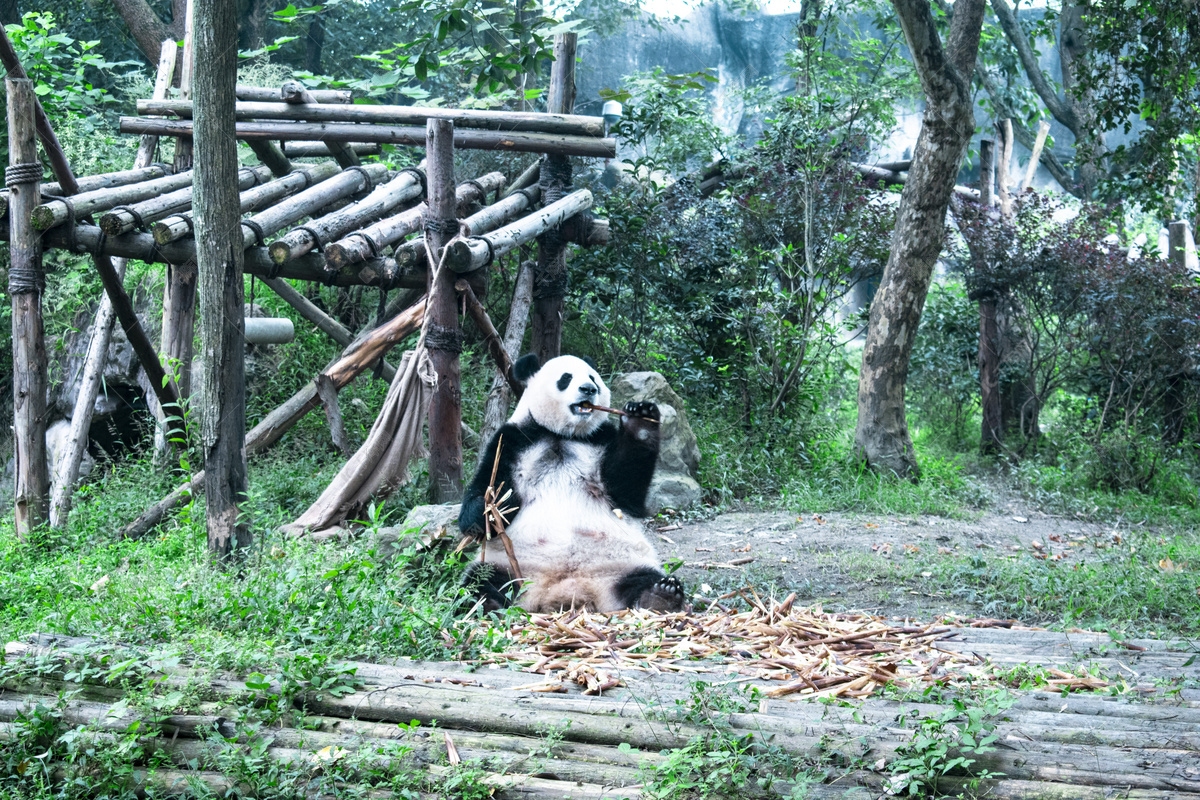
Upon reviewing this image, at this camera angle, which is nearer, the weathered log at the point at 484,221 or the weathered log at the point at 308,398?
the weathered log at the point at 484,221

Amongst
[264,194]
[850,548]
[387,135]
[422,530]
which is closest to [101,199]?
[264,194]

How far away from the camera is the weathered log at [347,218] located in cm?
544

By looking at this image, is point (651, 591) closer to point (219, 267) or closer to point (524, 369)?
point (524, 369)

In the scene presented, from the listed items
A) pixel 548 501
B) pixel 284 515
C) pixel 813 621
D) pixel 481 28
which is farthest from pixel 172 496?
pixel 481 28

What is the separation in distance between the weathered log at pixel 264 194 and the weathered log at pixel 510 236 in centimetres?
137

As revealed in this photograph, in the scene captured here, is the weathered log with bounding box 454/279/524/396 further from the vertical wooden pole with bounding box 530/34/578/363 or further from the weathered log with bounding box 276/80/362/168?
the weathered log with bounding box 276/80/362/168

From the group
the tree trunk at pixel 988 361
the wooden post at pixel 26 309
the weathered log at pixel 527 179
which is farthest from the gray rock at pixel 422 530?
the tree trunk at pixel 988 361

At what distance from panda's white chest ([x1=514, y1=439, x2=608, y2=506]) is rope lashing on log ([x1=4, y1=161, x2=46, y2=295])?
342 centimetres

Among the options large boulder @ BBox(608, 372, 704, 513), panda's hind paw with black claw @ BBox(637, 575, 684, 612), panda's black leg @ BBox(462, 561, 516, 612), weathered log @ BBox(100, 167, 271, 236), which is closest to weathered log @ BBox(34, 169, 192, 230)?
weathered log @ BBox(100, 167, 271, 236)

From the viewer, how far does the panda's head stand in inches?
180

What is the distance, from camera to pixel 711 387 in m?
9.48

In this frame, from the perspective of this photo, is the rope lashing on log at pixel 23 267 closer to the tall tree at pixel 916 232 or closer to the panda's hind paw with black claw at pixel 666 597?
the panda's hind paw with black claw at pixel 666 597

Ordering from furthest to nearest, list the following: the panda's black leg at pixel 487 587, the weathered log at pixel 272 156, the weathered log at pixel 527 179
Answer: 1. the weathered log at pixel 527 179
2. the weathered log at pixel 272 156
3. the panda's black leg at pixel 487 587

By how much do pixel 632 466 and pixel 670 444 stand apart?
11.0 feet
